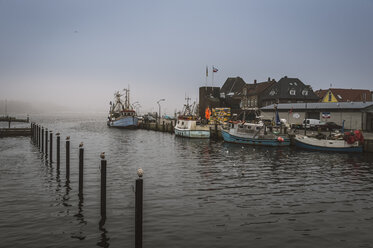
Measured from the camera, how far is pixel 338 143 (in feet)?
119

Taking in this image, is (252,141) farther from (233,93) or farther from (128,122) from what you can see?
(233,93)

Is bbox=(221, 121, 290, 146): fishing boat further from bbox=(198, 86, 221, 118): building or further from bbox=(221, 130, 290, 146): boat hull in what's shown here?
bbox=(198, 86, 221, 118): building

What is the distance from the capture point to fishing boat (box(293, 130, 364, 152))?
35.2 metres

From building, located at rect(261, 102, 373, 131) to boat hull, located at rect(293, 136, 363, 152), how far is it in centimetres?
674

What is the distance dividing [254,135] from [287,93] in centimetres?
4203

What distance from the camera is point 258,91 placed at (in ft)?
281

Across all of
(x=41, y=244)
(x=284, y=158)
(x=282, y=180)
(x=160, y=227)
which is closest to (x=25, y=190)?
(x=41, y=244)

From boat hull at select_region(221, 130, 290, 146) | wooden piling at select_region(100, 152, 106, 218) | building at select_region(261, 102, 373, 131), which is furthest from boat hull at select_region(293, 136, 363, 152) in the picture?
wooden piling at select_region(100, 152, 106, 218)

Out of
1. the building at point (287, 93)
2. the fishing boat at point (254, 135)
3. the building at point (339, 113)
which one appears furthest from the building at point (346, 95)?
the fishing boat at point (254, 135)

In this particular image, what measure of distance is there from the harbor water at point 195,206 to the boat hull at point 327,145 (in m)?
8.67

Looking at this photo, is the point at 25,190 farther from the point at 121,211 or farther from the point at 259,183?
the point at 259,183

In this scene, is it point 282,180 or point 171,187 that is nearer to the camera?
point 171,187

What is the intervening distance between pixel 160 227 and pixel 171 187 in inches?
252

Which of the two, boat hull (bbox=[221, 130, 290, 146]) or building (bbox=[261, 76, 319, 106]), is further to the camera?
building (bbox=[261, 76, 319, 106])
